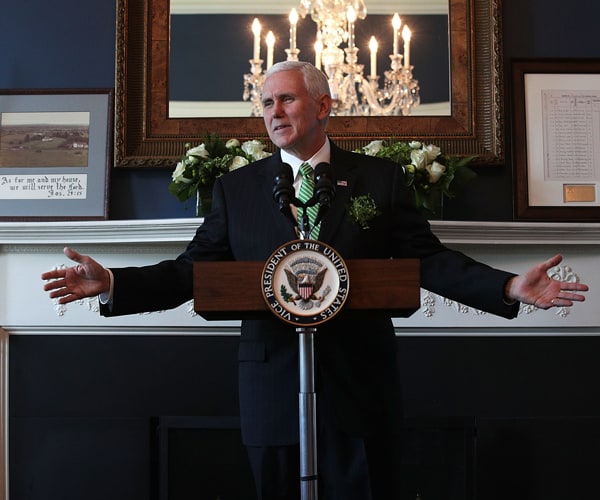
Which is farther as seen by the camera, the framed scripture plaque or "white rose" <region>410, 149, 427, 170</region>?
the framed scripture plaque

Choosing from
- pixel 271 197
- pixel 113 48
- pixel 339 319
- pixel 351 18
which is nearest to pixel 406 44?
pixel 351 18

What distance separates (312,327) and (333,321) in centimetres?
23

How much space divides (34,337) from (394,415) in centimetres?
186

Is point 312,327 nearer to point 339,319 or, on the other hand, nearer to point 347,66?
point 339,319

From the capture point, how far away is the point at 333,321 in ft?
6.04

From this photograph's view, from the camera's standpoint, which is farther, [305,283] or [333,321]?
[333,321]

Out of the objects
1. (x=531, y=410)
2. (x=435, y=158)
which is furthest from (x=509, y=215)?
(x=531, y=410)

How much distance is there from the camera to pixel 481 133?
3.42 metres

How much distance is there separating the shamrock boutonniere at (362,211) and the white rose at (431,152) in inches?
42.1

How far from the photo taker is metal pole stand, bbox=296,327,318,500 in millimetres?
1615

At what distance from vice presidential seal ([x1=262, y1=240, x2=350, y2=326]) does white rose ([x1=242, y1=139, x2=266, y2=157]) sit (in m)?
1.55

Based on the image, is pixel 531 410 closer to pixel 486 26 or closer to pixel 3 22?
pixel 486 26

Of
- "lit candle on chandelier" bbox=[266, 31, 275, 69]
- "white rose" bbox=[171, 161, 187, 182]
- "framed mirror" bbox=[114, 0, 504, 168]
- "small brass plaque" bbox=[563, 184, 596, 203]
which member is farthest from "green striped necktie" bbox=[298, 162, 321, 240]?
"small brass plaque" bbox=[563, 184, 596, 203]

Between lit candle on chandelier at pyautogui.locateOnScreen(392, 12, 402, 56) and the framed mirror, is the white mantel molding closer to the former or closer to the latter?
the framed mirror
